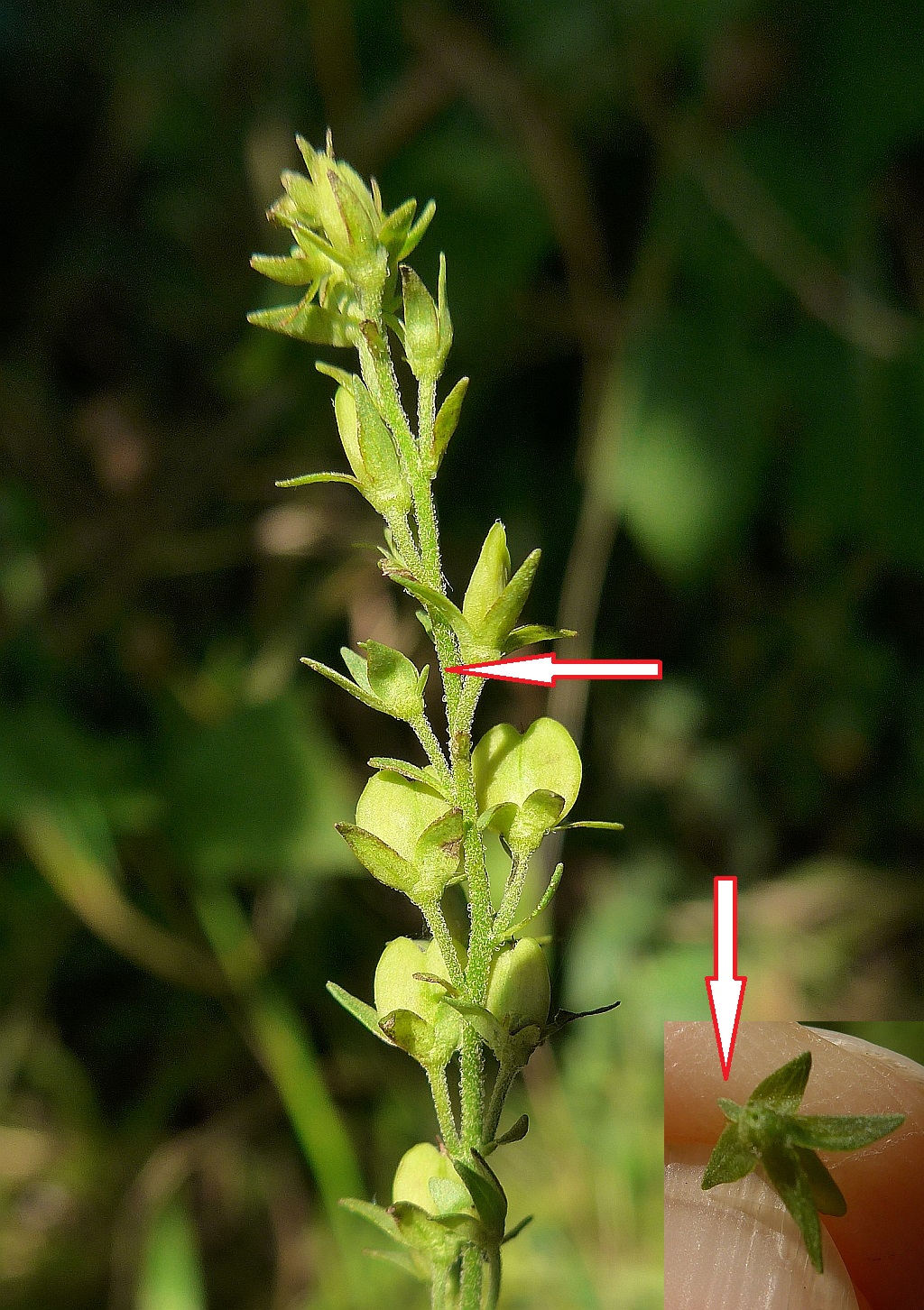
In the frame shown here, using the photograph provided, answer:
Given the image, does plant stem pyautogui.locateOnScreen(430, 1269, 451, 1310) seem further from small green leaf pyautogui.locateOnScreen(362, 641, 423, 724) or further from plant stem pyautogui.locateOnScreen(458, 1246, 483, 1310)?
small green leaf pyautogui.locateOnScreen(362, 641, 423, 724)

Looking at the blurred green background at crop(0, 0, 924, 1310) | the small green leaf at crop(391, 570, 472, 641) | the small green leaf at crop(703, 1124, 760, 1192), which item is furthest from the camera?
the blurred green background at crop(0, 0, 924, 1310)

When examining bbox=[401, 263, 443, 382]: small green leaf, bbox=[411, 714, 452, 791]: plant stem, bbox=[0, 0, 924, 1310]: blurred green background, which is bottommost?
bbox=[411, 714, 452, 791]: plant stem

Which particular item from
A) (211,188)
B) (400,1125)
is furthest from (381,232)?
(211,188)

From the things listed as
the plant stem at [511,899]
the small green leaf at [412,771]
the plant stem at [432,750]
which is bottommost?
the plant stem at [511,899]

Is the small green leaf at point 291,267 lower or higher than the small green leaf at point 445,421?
higher

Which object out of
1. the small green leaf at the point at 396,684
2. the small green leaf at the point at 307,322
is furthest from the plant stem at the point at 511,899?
the small green leaf at the point at 307,322

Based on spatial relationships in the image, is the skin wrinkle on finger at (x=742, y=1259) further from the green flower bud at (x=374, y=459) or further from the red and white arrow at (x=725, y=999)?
the green flower bud at (x=374, y=459)

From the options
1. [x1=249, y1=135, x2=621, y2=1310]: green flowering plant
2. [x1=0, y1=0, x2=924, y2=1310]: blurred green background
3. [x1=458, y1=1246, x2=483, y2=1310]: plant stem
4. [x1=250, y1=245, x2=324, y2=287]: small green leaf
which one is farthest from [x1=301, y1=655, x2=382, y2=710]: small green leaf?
[x1=0, y1=0, x2=924, y2=1310]: blurred green background
